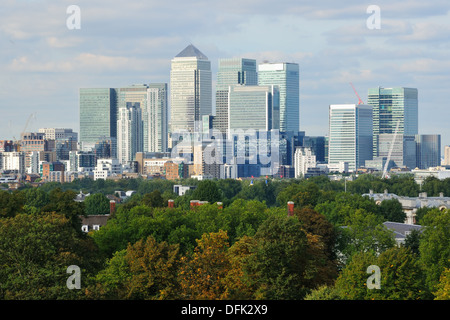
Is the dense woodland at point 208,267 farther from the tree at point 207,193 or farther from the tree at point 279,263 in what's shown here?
the tree at point 207,193

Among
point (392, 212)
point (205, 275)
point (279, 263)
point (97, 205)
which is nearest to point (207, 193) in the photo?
point (97, 205)

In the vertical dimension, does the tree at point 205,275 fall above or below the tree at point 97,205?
above

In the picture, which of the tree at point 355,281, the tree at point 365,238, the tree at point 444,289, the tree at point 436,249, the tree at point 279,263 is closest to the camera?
the tree at point 444,289

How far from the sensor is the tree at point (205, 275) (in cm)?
4172

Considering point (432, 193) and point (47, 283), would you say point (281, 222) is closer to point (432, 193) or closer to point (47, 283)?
point (47, 283)

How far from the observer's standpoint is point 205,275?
4309 centimetres

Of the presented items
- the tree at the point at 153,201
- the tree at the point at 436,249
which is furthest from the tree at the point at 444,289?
the tree at the point at 153,201

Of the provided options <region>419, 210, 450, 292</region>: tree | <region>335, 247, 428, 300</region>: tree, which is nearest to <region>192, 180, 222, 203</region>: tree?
<region>419, 210, 450, 292</region>: tree

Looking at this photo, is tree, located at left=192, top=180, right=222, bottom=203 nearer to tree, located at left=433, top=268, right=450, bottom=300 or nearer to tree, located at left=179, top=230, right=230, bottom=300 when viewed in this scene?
tree, located at left=179, top=230, right=230, bottom=300

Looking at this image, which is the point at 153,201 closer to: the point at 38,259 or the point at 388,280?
the point at 38,259

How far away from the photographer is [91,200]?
119500 mm

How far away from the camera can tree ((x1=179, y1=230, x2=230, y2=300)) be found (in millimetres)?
41719

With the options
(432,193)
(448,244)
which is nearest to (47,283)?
(448,244)
